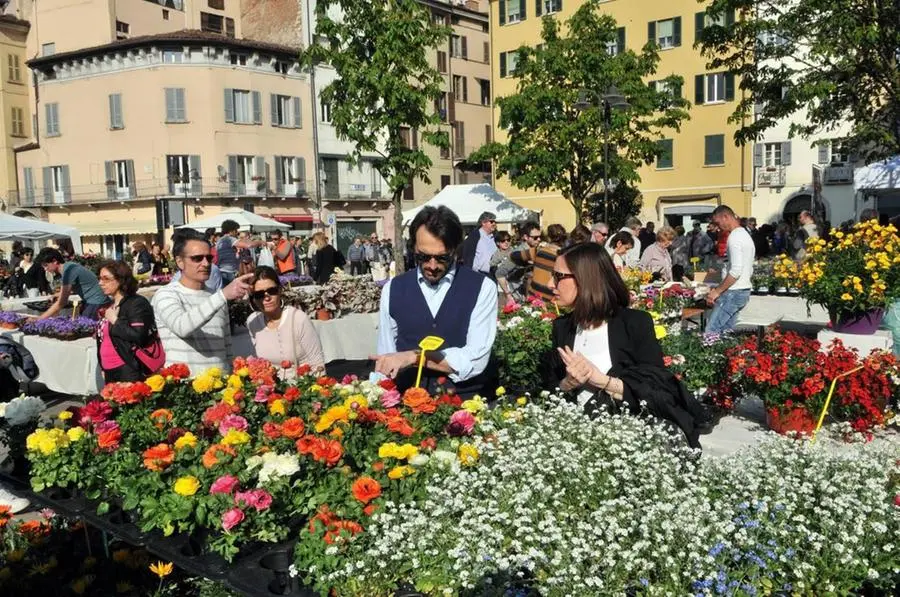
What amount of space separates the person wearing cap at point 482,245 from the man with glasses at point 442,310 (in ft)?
24.1

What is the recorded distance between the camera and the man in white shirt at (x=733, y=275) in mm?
7418

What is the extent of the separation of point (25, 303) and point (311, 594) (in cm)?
1246

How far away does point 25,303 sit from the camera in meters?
12.7

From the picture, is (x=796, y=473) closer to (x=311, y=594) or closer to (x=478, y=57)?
(x=311, y=594)

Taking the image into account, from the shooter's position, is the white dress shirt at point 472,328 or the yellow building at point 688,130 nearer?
the white dress shirt at point 472,328

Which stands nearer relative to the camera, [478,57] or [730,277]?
[730,277]

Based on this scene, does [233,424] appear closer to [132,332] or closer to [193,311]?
[193,311]

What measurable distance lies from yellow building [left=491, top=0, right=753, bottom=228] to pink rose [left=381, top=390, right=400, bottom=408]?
33962mm

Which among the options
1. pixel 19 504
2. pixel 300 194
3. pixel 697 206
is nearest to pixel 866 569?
pixel 19 504

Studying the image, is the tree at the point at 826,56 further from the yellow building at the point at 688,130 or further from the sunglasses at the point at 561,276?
the yellow building at the point at 688,130

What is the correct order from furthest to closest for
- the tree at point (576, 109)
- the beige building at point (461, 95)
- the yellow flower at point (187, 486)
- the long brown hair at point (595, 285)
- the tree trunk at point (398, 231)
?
1. the beige building at point (461, 95)
2. the tree at point (576, 109)
3. the tree trunk at point (398, 231)
4. the long brown hair at point (595, 285)
5. the yellow flower at point (187, 486)

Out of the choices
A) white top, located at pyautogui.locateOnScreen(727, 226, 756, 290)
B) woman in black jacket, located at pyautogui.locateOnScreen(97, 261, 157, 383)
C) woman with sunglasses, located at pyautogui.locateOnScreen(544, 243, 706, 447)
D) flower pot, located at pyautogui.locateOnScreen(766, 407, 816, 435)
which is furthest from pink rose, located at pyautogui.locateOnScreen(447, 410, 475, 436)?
white top, located at pyautogui.locateOnScreen(727, 226, 756, 290)

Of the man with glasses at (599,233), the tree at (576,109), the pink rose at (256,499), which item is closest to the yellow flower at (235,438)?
the pink rose at (256,499)

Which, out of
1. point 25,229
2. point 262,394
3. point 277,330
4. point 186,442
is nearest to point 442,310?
point 262,394
